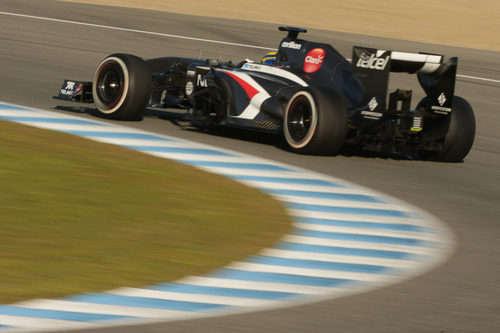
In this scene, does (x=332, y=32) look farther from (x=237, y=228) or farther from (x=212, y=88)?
(x=237, y=228)

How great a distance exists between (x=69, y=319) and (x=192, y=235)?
6.57ft

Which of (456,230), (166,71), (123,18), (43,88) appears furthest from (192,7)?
(456,230)

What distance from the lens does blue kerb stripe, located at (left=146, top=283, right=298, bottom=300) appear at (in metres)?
5.68

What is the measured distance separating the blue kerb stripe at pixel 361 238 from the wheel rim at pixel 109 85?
16.0 feet

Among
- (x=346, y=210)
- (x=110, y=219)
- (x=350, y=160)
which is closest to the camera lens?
(x=110, y=219)

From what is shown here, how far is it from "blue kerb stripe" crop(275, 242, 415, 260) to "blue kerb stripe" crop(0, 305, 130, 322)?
79.2 inches

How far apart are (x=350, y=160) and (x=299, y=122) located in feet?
2.40

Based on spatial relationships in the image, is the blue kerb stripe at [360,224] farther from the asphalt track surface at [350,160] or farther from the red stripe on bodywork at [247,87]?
the red stripe on bodywork at [247,87]

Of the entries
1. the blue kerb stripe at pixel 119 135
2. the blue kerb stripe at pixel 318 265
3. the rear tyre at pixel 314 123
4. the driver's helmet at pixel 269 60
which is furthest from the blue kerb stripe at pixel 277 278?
the driver's helmet at pixel 269 60

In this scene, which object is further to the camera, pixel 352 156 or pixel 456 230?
pixel 352 156

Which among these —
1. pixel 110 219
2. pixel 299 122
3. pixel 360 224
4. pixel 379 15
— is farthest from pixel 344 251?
pixel 379 15

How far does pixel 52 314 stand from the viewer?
5094mm

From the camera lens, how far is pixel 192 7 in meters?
28.7

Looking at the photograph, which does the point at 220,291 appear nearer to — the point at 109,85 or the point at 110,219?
the point at 110,219
